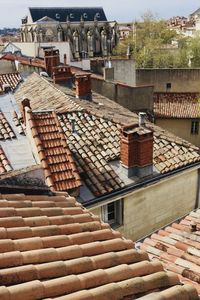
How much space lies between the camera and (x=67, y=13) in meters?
Answer: 76.9

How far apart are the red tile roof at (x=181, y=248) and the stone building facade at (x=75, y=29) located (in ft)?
220

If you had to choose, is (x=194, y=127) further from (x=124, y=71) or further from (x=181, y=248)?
(x=181, y=248)

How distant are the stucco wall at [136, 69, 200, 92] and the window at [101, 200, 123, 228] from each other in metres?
23.8

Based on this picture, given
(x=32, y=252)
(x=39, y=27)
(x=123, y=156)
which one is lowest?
(x=123, y=156)

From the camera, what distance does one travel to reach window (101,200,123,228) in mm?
10422

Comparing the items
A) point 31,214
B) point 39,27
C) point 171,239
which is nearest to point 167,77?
point 171,239

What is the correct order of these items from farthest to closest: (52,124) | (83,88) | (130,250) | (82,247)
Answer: (83,88), (52,124), (130,250), (82,247)

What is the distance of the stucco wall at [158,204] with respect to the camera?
10.7 metres

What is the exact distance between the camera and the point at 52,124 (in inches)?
412

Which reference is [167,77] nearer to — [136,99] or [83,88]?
[136,99]

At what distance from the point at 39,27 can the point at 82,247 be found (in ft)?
236

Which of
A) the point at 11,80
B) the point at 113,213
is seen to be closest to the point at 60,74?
the point at 11,80

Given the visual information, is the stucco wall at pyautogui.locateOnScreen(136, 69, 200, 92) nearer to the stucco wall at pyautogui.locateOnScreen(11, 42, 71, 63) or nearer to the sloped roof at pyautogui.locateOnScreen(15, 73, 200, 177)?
the stucco wall at pyautogui.locateOnScreen(11, 42, 71, 63)

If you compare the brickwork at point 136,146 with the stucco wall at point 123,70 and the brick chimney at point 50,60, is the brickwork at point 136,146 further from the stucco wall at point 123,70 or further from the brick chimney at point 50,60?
the stucco wall at point 123,70
